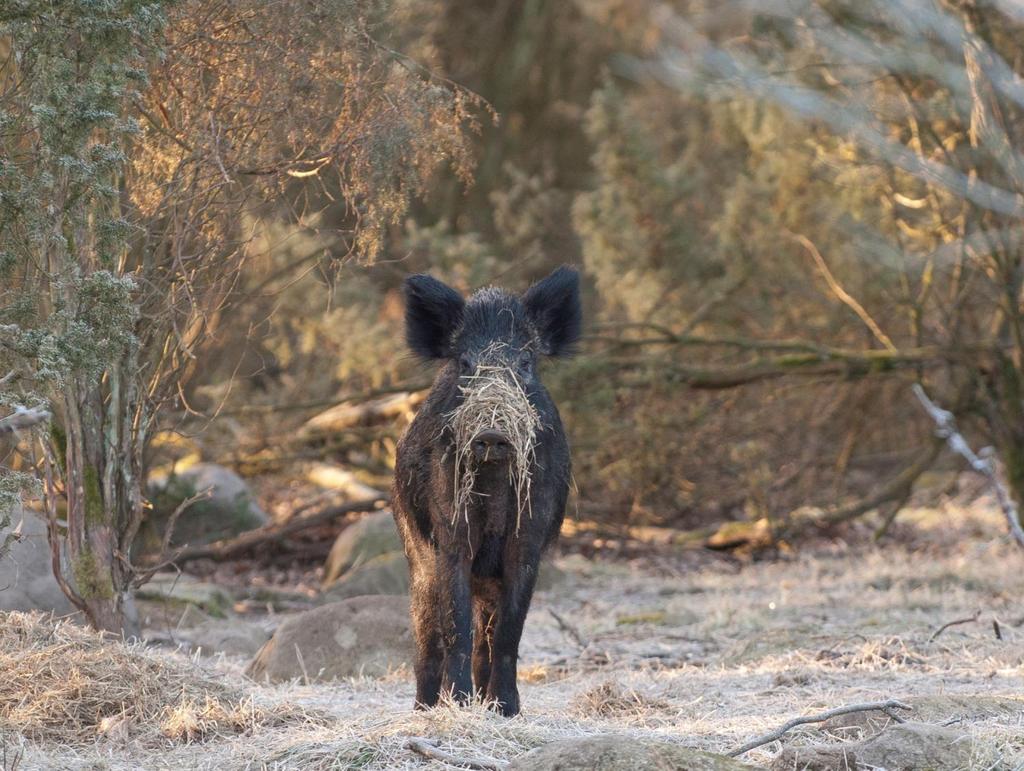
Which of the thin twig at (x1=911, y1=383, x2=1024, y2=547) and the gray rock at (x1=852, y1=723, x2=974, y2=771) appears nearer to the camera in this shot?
the gray rock at (x1=852, y1=723, x2=974, y2=771)

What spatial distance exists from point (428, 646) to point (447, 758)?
167 cm

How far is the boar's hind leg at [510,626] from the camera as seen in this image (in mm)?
6328

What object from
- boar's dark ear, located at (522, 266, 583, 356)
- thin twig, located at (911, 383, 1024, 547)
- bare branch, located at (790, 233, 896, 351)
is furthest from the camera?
bare branch, located at (790, 233, 896, 351)

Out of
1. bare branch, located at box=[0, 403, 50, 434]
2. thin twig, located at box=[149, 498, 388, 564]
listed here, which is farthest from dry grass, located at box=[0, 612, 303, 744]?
thin twig, located at box=[149, 498, 388, 564]

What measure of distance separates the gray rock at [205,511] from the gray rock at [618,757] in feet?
27.9

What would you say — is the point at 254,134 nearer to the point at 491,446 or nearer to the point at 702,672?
the point at 491,446

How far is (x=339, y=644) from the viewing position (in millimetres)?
8328

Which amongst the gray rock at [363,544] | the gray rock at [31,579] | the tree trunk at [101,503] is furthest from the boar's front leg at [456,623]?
the gray rock at [363,544]

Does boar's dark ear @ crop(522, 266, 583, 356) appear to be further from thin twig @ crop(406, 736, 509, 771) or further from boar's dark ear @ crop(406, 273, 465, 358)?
thin twig @ crop(406, 736, 509, 771)

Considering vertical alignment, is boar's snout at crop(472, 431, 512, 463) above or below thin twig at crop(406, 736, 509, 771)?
above

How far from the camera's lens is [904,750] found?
4.75m

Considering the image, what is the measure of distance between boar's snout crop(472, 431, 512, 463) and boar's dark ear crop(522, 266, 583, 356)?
1.14 m

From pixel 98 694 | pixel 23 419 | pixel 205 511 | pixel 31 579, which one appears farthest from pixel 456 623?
pixel 205 511

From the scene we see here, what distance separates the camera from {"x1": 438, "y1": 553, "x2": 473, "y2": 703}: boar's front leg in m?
6.22
